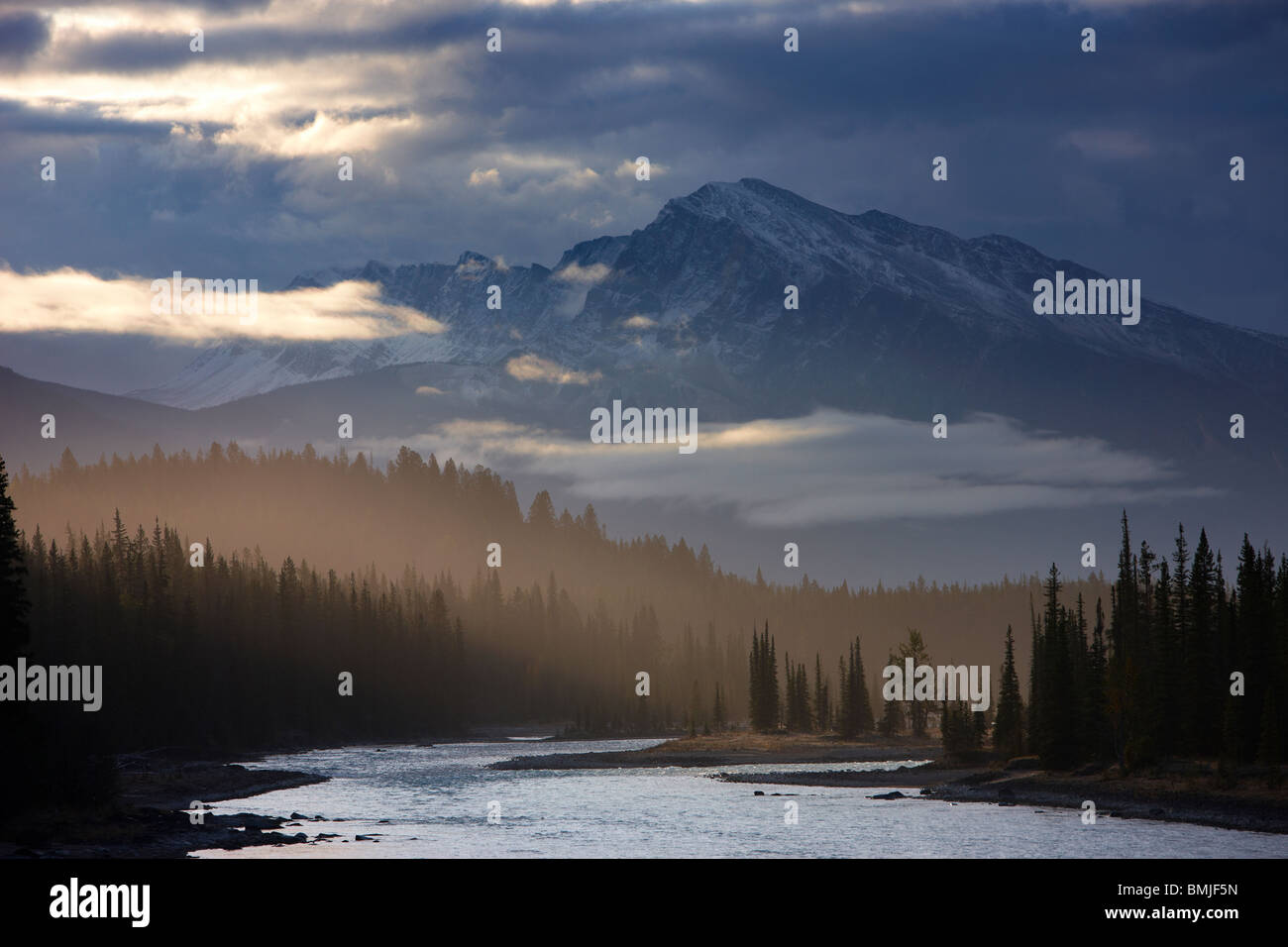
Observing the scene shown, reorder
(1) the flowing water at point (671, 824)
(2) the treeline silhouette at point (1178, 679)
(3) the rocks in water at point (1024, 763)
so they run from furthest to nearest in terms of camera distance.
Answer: (3) the rocks in water at point (1024, 763)
(2) the treeline silhouette at point (1178, 679)
(1) the flowing water at point (671, 824)

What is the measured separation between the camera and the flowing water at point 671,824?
7350cm

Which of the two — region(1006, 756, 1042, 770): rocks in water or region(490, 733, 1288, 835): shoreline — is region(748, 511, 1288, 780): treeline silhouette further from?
region(490, 733, 1288, 835): shoreline

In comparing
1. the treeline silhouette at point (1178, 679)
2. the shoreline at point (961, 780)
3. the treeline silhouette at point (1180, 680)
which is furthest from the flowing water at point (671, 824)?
the treeline silhouette at point (1180, 680)

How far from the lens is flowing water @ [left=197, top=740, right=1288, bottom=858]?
241 feet

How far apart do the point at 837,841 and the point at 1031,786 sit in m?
36.8

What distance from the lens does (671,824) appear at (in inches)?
3511

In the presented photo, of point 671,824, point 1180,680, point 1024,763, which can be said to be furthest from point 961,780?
point 671,824

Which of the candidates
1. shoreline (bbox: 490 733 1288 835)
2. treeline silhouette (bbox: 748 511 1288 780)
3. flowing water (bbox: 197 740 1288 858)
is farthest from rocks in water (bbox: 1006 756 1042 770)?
flowing water (bbox: 197 740 1288 858)

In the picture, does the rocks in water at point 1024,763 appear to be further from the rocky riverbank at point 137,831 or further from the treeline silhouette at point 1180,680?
the rocky riverbank at point 137,831
